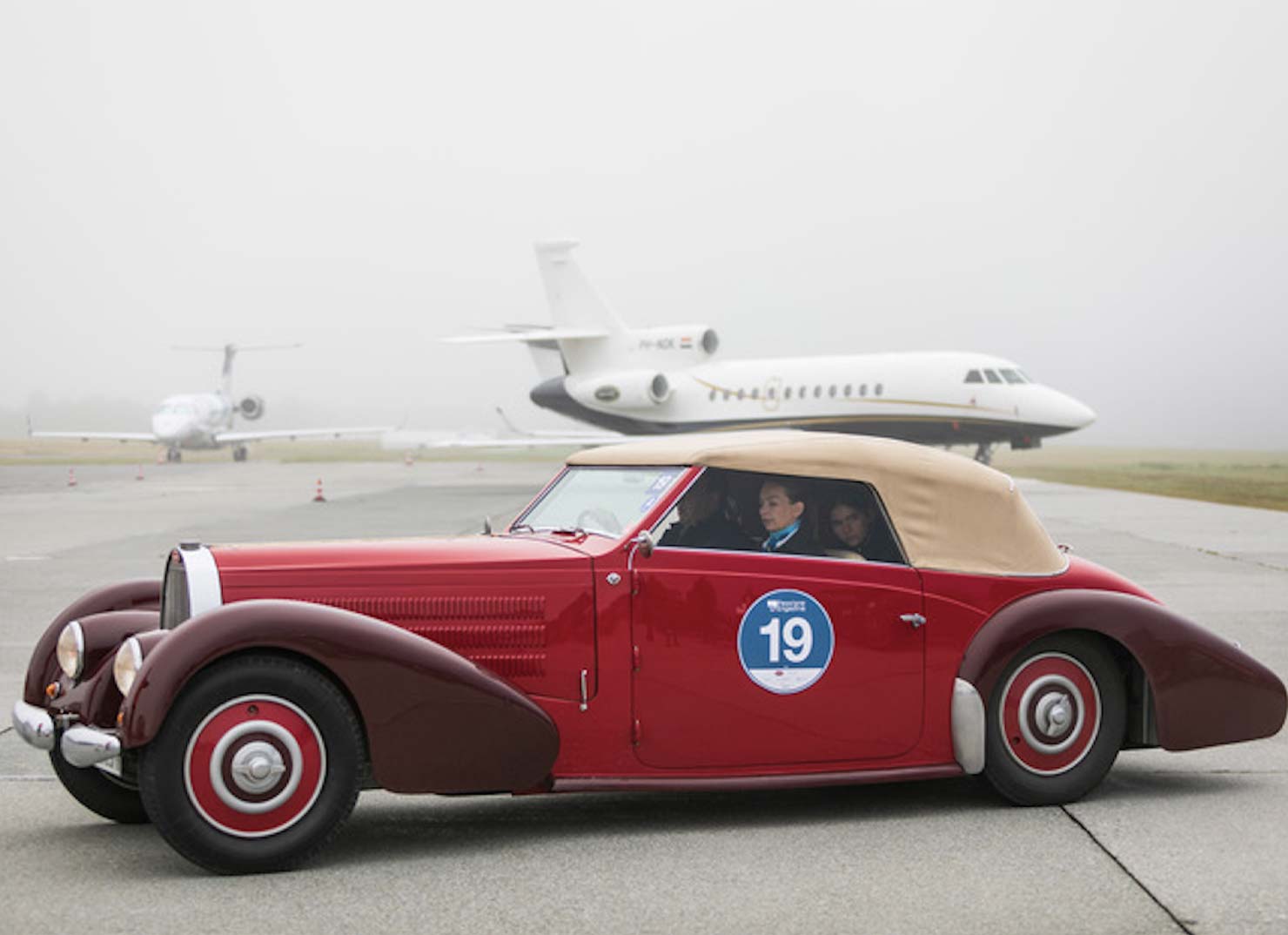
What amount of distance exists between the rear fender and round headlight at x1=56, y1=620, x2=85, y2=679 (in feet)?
0.22

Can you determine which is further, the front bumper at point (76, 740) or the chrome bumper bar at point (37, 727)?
the chrome bumper bar at point (37, 727)

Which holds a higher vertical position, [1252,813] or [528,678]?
[528,678]

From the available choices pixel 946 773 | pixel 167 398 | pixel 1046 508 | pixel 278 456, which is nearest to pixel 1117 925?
pixel 946 773

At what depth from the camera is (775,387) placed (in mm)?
39906

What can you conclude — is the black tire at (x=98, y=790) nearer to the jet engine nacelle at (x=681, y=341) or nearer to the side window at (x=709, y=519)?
the side window at (x=709, y=519)

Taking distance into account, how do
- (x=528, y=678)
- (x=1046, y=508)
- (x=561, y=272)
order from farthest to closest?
(x=561, y=272)
(x=1046, y=508)
(x=528, y=678)

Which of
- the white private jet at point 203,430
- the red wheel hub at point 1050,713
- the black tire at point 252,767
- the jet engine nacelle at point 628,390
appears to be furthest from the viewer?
the white private jet at point 203,430

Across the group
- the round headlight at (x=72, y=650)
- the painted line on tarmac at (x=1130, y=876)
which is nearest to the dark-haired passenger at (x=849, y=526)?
the painted line on tarmac at (x=1130, y=876)

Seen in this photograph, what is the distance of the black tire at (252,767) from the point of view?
4844 mm

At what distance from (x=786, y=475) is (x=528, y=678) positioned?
1.25 metres

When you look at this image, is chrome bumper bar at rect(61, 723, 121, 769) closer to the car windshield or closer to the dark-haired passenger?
the car windshield

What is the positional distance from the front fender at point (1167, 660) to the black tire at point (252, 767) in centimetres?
227

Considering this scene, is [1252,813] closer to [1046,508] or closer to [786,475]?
[786,475]

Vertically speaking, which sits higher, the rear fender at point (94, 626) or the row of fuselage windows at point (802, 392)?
the row of fuselage windows at point (802, 392)
